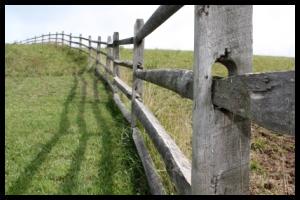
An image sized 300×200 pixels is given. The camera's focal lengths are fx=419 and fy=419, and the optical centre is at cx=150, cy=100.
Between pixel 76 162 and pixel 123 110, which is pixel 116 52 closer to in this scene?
pixel 123 110

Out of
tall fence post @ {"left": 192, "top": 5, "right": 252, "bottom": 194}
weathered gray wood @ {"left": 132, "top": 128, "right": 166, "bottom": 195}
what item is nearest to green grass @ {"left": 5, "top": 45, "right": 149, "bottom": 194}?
weathered gray wood @ {"left": 132, "top": 128, "right": 166, "bottom": 195}

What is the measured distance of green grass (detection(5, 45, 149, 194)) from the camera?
309 centimetres

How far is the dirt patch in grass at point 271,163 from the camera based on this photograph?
2.91 m

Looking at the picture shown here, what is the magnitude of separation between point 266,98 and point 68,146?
336 centimetres

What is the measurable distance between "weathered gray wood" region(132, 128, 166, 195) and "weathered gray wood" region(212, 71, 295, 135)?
1259mm

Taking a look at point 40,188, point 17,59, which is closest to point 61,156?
point 40,188

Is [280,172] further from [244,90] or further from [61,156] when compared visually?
[244,90]

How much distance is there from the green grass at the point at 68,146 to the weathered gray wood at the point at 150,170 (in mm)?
121

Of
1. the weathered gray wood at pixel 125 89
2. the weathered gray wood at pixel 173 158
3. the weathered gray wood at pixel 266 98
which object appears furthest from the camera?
the weathered gray wood at pixel 125 89

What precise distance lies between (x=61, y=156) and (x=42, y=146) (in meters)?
0.49

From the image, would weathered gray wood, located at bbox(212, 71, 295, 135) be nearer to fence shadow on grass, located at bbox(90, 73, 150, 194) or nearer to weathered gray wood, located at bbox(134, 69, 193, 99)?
weathered gray wood, located at bbox(134, 69, 193, 99)

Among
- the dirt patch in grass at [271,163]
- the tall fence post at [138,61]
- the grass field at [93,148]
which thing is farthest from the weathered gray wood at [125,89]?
the dirt patch in grass at [271,163]

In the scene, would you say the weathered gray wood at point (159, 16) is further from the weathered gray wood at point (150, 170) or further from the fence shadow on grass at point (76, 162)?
the fence shadow on grass at point (76, 162)

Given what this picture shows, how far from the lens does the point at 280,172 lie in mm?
3248
